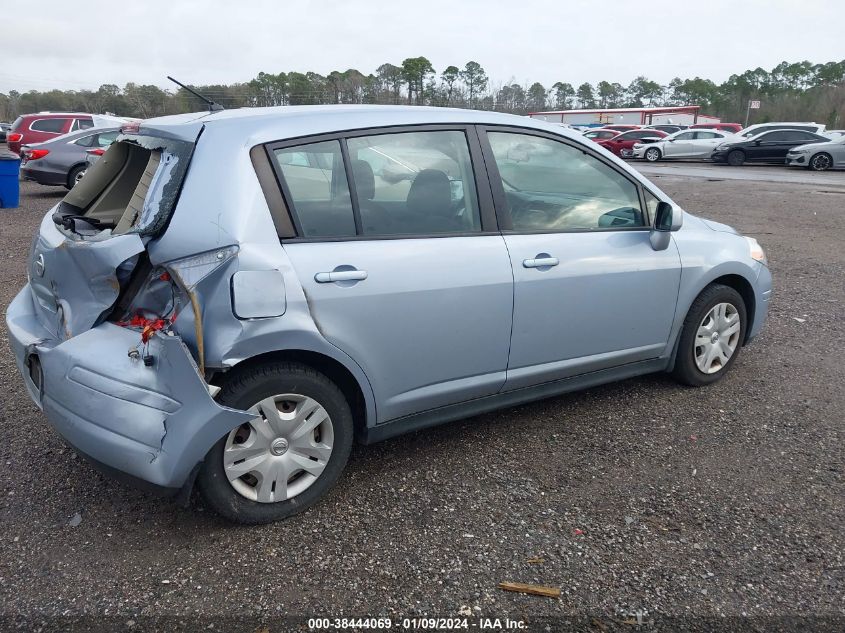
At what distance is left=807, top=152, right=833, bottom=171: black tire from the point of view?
23703mm

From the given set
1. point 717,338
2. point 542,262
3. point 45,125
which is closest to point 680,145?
point 45,125

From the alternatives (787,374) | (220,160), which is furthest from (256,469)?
(787,374)

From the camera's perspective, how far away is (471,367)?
336cm

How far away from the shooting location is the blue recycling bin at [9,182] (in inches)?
499

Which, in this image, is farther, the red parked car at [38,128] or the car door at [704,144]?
the car door at [704,144]

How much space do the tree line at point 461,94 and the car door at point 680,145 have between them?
7676 mm

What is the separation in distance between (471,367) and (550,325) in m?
0.50

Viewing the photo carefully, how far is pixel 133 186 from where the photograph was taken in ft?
10.9

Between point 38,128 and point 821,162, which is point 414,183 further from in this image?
point 821,162

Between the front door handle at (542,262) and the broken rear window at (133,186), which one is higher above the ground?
the broken rear window at (133,186)

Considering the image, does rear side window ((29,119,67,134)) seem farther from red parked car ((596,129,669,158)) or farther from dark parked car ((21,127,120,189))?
red parked car ((596,129,669,158))

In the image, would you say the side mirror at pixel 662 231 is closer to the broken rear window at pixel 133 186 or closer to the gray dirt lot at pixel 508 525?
the gray dirt lot at pixel 508 525

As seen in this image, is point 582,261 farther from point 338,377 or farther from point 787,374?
point 787,374

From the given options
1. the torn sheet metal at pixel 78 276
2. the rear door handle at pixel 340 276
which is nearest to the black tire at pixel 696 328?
the rear door handle at pixel 340 276
